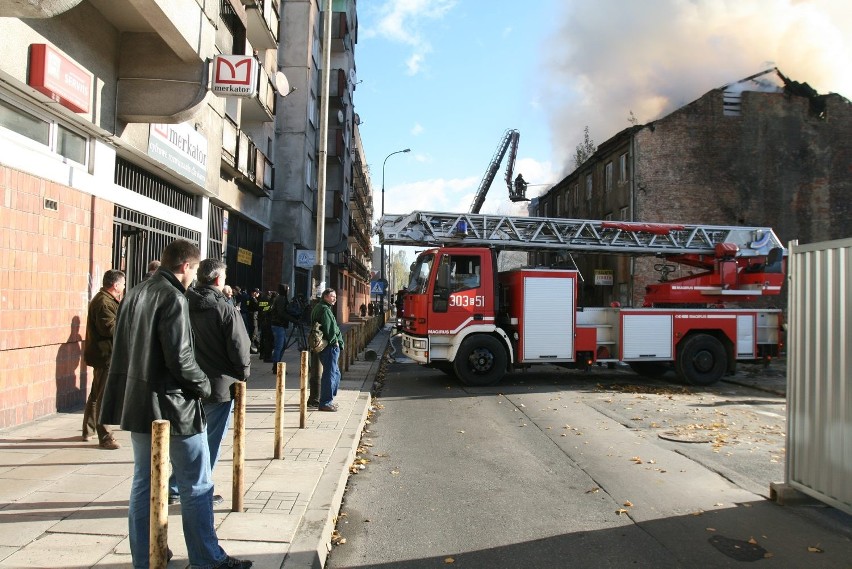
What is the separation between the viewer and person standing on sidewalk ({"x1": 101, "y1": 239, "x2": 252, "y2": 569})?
10.2 feet

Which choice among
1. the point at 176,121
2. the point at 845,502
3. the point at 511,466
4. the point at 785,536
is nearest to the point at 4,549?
the point at 511,466

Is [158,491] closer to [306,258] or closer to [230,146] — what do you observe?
[230,146]

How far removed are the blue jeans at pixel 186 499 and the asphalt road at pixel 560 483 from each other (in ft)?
3.29

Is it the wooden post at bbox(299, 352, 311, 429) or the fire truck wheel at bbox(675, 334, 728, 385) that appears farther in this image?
the fire truck wheel at bbox(675, 334, 728, 385)

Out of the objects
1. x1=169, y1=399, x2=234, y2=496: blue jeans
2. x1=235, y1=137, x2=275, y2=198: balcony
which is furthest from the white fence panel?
x1=235, y1=137, x2=275, y2=198: balcony

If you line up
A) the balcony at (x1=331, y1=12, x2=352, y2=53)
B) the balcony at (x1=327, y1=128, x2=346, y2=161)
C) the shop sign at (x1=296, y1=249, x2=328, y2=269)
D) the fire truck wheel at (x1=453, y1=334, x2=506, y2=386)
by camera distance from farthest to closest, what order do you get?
the balcony at (x1=331, y1=12, x2=352, y2=53)
the balcony at (x1=327, y1=128, x2=346, y2=161)
the shop sign at (x1=296, y1=249, x2=328, y2=269)
the fire truck wheel at (x1=453, y1=334, x2=506, y2=386)

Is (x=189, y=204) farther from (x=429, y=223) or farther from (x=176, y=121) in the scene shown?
(x=429, y=223)

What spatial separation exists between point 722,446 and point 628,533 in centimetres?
368

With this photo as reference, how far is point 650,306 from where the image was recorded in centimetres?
1456

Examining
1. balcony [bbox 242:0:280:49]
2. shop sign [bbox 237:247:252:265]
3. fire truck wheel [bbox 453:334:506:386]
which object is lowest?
fire truck wheel [bbox 453:334:506:386]

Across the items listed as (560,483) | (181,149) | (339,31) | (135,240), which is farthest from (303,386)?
(339,31)

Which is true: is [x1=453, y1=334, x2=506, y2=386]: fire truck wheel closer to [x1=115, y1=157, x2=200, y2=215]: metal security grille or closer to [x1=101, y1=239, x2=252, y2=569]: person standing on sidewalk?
[x1=115, y1=157, x2=200, y2=215]: metal security grille

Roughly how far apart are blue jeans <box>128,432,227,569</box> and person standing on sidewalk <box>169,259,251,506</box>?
2.60 ft

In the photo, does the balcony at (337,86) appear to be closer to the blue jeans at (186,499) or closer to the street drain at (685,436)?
the street drain at (685,436)
